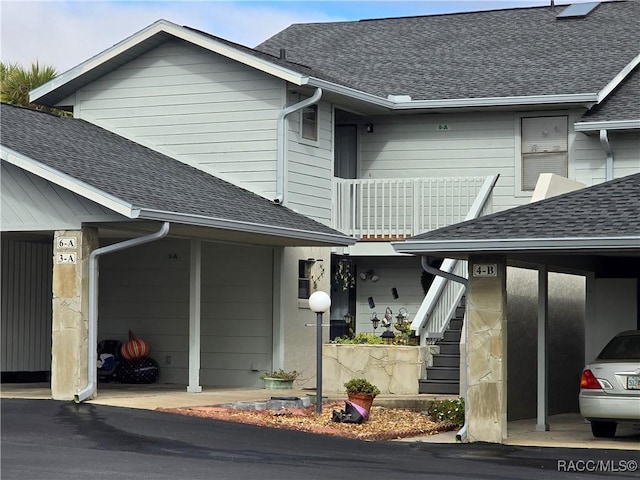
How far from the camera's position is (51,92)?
24.3 metres

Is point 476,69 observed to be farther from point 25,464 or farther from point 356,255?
point 25,464

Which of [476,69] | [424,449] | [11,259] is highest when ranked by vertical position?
[476,69]

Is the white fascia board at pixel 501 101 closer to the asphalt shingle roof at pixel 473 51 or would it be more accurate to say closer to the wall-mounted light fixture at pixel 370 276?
the asphalt shingle roof at pixel 473 51

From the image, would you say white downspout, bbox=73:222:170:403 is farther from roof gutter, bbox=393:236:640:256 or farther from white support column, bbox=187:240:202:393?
roof gutter, bbox=393:236:640:256

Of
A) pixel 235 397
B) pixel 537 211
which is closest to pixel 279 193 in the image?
pixel 235 397

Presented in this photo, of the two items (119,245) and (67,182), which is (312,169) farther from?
(67,182)

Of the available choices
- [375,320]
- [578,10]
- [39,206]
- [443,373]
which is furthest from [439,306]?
[578,10]

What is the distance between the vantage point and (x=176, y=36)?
75.4ft

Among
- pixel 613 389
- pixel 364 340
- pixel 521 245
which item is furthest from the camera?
pixel 364 340

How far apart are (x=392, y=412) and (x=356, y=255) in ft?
19.4

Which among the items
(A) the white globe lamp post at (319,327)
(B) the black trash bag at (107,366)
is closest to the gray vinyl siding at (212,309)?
(B) the black trash bag at (107,366)

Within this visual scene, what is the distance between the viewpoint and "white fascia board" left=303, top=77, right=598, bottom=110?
22845mm

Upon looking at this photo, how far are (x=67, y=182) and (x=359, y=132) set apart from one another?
929cm

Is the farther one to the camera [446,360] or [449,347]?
[449,347]
